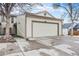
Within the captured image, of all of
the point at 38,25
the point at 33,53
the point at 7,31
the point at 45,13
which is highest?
the point at 45,13

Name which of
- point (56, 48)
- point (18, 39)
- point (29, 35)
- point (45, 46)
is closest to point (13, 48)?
point (18, 39)

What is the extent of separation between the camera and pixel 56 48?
295 cm

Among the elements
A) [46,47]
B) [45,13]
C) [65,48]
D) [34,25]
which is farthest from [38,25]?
[65,48]

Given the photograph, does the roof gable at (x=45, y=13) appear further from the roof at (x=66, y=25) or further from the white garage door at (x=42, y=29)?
the roof at (x=66, y=25)

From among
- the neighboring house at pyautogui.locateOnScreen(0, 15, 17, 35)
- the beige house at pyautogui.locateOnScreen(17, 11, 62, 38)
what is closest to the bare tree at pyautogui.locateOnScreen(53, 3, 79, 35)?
the beige house at pyautogui.locateOnScreen(17, 11, 62, 38)

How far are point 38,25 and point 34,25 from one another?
77mm

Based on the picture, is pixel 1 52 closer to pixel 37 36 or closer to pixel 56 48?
pixel 37 36

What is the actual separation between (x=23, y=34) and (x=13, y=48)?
1.05 ft

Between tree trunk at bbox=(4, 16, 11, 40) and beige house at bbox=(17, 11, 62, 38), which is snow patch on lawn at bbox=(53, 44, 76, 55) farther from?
tree trunk at bbox=(4, 16, 11, 40)

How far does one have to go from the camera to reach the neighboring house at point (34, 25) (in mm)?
2928

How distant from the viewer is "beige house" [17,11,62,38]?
294 cm

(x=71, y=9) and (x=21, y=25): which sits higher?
(x=71, y=9)

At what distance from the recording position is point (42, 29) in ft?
9.81

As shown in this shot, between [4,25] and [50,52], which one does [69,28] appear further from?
[4,25]
